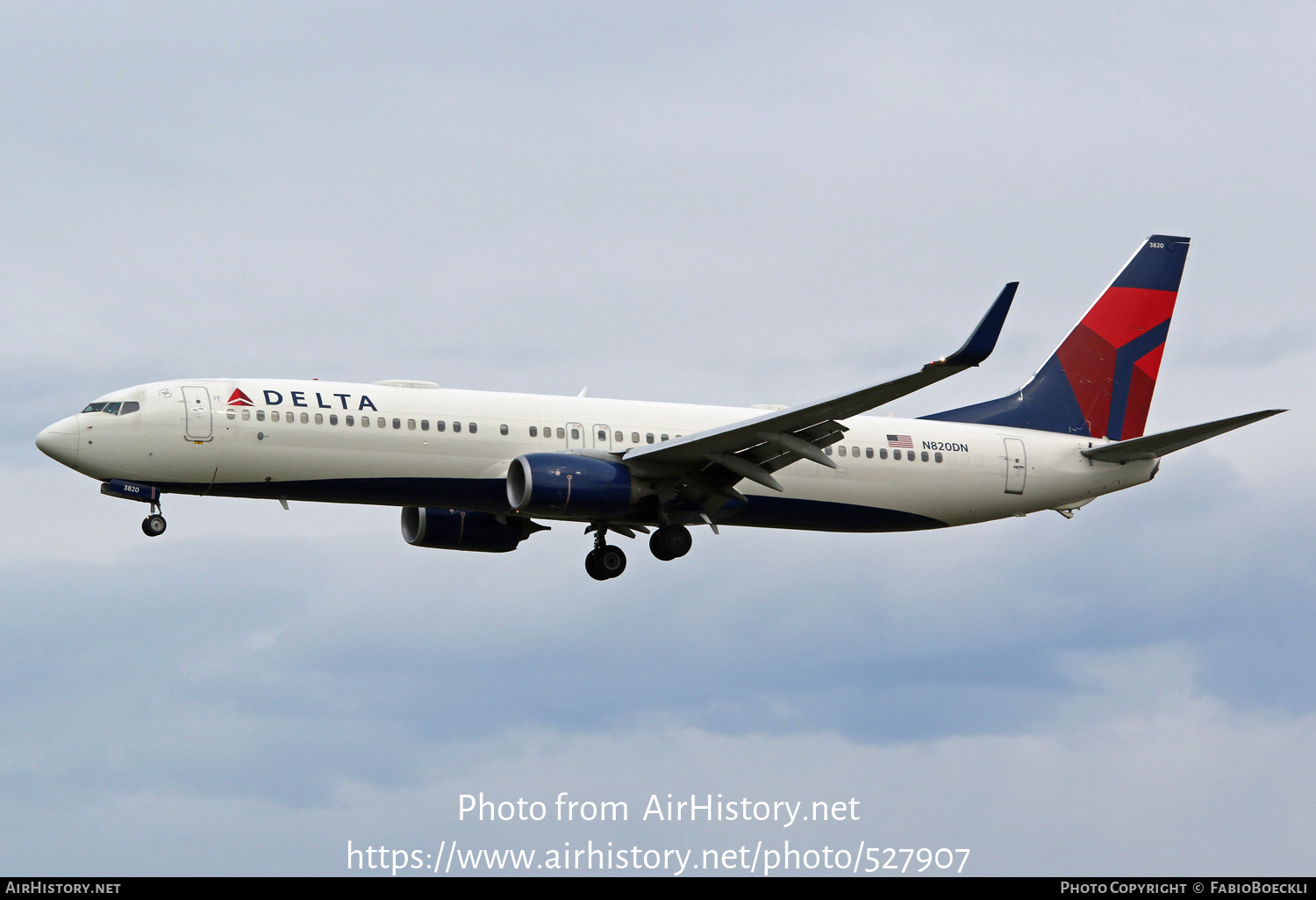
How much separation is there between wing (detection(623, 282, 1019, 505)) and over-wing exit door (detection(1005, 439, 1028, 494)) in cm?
786

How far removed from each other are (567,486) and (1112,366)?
19522 mm

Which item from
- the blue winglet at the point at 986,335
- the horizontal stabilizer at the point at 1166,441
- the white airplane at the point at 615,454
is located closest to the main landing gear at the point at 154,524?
the white airplane at the point at 615,454

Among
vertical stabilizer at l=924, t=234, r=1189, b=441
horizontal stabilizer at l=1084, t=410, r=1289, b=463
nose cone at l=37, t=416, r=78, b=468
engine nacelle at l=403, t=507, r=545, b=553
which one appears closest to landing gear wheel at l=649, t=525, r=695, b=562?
engine nacelle at l=403, t=507, r=545, b=553

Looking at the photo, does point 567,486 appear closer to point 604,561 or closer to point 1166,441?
point 604,561

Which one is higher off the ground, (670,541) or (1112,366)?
(1112,366)

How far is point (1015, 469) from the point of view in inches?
1793

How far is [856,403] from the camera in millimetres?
36938

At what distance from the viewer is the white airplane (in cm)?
3816

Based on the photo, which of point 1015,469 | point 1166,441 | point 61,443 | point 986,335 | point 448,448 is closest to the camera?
point 986,335

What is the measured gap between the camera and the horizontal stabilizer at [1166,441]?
130 ft

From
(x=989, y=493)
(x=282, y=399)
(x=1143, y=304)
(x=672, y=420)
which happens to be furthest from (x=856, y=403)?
Answer: (x=1143, y=304)

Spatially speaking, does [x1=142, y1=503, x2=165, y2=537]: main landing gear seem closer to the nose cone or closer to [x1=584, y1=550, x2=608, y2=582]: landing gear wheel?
the nose cone

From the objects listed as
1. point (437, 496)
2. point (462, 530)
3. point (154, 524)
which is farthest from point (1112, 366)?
point (154, 524)

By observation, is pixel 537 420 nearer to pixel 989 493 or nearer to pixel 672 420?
pixel 672 420
